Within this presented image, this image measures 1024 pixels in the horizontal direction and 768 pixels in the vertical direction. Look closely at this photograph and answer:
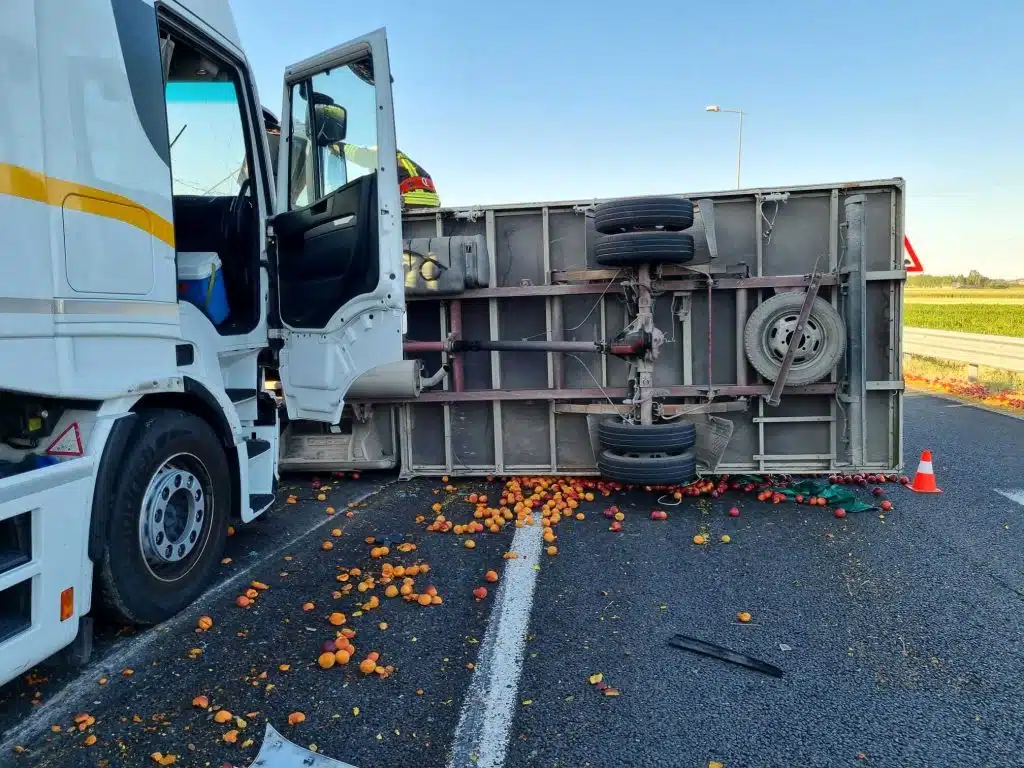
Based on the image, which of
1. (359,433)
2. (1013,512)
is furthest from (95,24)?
(1013,512)

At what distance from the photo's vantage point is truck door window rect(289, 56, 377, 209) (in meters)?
4.86

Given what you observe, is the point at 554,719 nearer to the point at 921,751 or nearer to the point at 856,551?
the point at 921,751

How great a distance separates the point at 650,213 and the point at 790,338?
5.40 feet

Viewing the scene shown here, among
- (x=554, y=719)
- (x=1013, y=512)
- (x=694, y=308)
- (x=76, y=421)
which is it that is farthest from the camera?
(x=694, y=308)

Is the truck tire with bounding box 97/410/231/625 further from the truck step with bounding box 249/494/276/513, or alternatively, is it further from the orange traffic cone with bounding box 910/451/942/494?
the orange traffic cone with bounding box 910/451/942/494

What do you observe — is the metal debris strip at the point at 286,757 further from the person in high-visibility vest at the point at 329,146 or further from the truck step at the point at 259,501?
the person in high-visibility vest at the point at 329,146

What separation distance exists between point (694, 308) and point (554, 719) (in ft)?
13.9

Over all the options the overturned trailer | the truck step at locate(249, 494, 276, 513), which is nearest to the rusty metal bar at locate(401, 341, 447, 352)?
the overturned trailer

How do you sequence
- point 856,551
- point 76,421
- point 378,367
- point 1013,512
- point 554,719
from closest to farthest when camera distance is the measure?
point 554,719
point 76,421
point 856,551
point 378,367
point 1013,512

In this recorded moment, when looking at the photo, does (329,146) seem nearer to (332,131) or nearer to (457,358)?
(332,131)

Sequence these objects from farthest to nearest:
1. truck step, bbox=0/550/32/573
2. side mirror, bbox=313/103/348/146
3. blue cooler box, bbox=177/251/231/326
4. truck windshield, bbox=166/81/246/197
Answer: side mirror, bbox=313/103/348/146, truck windshield, bbox=166/81/246/197, blue cooler box, bbox=177/251/231/326, truck step, bbox=0/550/32/573

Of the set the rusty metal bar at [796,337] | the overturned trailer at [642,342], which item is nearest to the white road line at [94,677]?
the overturned trailer at [642,342]

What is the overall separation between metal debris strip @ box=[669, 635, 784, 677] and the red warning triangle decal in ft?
9.90

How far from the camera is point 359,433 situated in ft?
21.9
